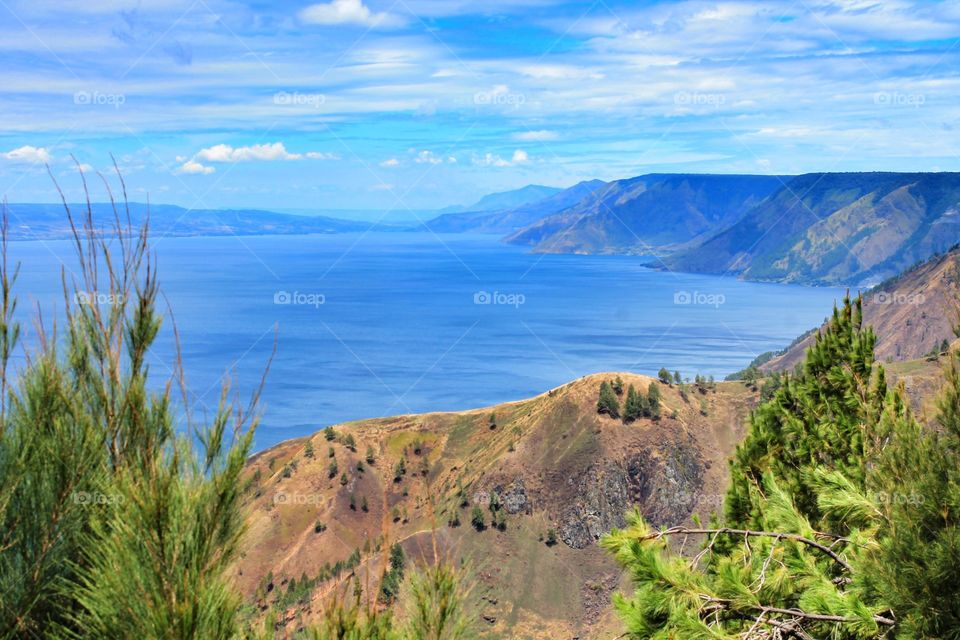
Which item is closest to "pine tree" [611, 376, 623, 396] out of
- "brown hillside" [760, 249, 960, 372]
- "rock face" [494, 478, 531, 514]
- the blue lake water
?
"rock face" [494, 478, 531, 514]

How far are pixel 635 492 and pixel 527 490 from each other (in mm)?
7748

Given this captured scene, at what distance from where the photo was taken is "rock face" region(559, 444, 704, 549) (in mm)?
53156

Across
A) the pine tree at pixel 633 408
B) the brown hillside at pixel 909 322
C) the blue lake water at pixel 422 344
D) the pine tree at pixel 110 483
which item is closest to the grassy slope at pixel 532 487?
the pine tree at pixel 633 408

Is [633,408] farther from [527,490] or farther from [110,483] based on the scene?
[110,483]

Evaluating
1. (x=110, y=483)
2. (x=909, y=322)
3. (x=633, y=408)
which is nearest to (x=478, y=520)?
(x=633, y=408)

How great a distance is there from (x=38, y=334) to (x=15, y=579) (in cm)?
146

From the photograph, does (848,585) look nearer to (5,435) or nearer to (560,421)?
(5,435)

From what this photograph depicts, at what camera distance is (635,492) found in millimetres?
55812

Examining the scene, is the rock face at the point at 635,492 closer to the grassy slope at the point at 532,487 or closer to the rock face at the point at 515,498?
the grassy slope at the point at 532,487

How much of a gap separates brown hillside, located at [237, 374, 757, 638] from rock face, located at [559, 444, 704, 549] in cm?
8

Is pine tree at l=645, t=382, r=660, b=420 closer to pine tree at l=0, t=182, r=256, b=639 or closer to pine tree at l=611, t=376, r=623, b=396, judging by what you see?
pine tree at l=611, t=376, r=623, b=396

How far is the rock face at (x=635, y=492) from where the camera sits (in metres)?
53.2

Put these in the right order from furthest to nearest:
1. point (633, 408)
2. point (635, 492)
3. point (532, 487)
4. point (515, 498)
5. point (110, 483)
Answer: point (633, 408), point (635, 492), point (532, 487), point (515, 498), point (110, 483)

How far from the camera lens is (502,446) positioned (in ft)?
199
